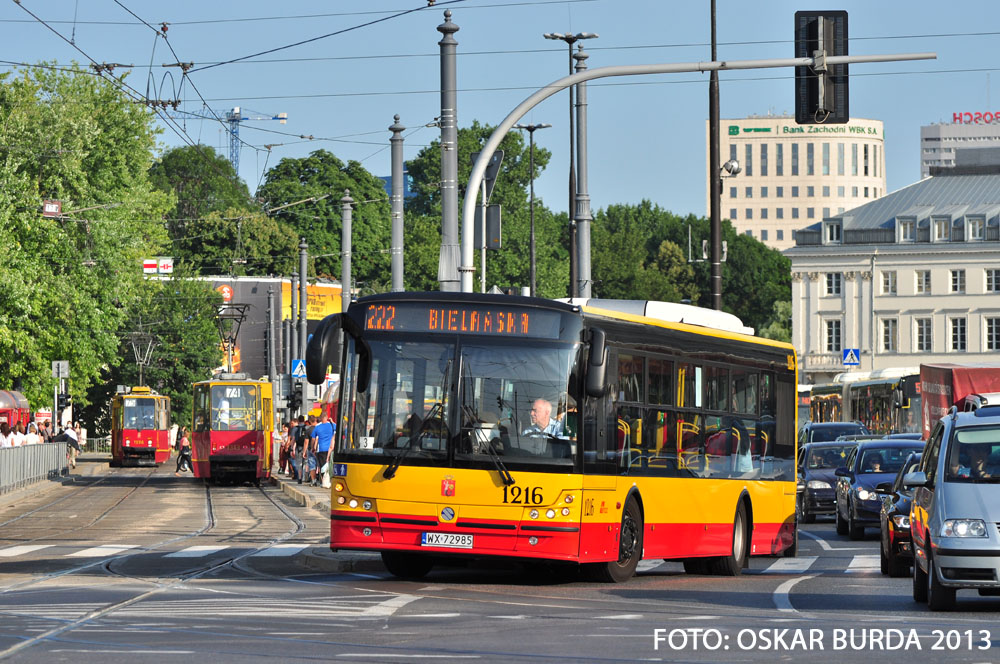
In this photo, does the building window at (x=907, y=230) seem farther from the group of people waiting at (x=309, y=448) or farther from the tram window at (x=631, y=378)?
the tram window at (x=631, y=378)

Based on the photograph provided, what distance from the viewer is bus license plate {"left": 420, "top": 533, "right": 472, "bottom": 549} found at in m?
15.7

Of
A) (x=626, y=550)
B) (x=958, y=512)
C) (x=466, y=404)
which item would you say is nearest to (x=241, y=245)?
(x=626, y=550)

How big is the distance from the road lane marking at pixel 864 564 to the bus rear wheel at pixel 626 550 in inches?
129

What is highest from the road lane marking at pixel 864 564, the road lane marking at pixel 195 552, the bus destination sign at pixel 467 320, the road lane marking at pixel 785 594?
the bus destination sign at pixel 467 320

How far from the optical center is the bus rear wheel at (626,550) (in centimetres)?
1662

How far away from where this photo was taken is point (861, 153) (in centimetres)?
19125

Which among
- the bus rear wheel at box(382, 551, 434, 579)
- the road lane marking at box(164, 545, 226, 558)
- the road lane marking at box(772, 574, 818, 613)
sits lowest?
the road lane marking at box(164, 545, 226, 558)

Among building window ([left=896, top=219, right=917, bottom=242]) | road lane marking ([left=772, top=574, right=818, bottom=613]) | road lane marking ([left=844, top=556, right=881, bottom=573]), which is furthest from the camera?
building window ([left=896, top=219, right=917, bottom=242])

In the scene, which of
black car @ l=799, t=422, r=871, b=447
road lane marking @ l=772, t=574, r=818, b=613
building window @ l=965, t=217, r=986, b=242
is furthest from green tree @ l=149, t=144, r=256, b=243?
road lane marking @ l=772, t=574, r=818, b=613

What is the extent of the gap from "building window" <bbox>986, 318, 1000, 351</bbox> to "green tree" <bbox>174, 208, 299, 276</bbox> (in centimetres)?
4203

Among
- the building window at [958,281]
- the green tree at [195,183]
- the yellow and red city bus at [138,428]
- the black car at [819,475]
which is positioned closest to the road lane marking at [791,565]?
the black car at [819,475]

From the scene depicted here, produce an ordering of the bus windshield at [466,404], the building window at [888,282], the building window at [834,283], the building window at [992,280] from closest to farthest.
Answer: the bus windshield at [466,404] < the building window at [992,280] < the building window at [888,282] < the building window at [834,283]

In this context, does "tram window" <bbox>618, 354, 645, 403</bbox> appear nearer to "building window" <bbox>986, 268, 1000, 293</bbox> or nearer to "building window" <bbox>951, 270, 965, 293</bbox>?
"building window" <bbox>986, 268, 1000, 293</bbox>

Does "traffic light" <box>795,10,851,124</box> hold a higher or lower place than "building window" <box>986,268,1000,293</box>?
lower
